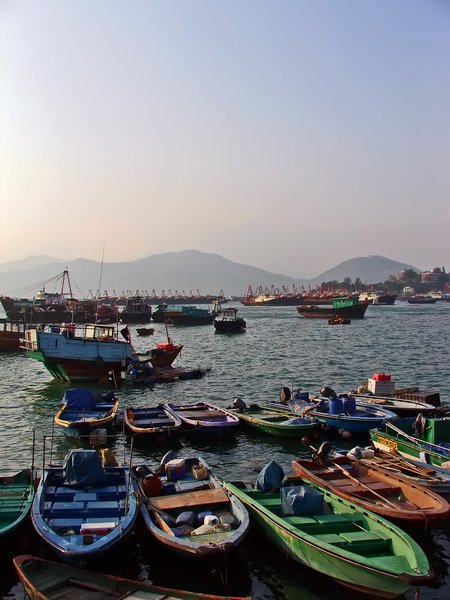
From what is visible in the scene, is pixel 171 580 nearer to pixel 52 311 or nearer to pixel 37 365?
pixel 37 365

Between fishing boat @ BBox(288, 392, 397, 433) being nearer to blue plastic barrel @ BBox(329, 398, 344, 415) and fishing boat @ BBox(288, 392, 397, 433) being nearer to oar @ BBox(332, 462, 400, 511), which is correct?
blue plastic barrel @ BBox(329, 398, 344, 415)

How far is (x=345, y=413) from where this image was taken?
24828 millimetres

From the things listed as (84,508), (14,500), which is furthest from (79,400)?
(84,508)

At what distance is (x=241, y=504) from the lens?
46.5 feet

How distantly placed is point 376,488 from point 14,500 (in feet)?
31.6

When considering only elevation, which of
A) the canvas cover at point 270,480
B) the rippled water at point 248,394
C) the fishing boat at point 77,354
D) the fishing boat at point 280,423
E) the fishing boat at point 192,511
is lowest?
the rippled water at point 248,394

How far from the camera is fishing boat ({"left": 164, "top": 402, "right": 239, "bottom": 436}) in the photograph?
23.7 meters

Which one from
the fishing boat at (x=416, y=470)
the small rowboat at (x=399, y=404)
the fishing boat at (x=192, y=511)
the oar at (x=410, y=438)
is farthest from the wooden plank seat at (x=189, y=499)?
the small rowboat at (x=399, y=404)

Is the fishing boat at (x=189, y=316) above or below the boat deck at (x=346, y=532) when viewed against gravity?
above

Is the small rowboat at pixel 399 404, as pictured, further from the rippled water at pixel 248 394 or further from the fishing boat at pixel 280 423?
the rippled water at pixel 248 394

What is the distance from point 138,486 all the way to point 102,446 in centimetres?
793

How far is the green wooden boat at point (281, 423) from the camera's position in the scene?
23438mm

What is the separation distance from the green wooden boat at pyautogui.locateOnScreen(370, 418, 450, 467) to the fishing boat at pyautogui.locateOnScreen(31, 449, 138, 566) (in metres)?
9.41

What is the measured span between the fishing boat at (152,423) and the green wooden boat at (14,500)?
23.7 ft
